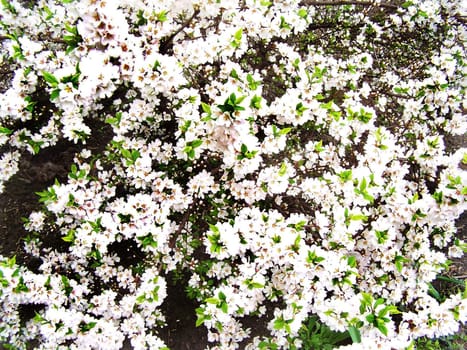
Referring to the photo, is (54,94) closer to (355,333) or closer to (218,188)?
(218,188)

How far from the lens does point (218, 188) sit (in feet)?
10.6

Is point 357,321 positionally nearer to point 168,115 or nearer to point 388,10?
point 168,115

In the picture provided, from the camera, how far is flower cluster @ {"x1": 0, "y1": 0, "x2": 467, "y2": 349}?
8.82 ft

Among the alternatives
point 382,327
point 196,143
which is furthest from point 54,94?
point 382,327

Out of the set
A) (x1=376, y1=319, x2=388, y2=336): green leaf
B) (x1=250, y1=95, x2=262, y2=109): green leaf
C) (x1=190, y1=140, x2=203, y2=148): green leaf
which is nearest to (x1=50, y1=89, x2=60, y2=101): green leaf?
(x1=190, y1=140, x2=203, y2=148): green leaf

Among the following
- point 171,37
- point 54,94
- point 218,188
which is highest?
point 171,37

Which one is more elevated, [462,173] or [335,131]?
[335,131]

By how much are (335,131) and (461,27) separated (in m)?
2.97

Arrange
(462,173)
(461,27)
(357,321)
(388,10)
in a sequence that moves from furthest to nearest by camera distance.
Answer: (388,10) < (461,27) < (462,173) < (357,321)

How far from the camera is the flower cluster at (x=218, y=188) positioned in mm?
2688

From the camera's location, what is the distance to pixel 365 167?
3125mm

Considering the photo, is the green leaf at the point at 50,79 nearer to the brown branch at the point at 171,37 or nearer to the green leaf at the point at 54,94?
the green leaf at the point at 54,94

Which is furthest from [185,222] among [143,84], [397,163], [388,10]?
[388,10]

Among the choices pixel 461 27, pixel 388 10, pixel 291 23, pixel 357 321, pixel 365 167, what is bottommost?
pixel 357 321
